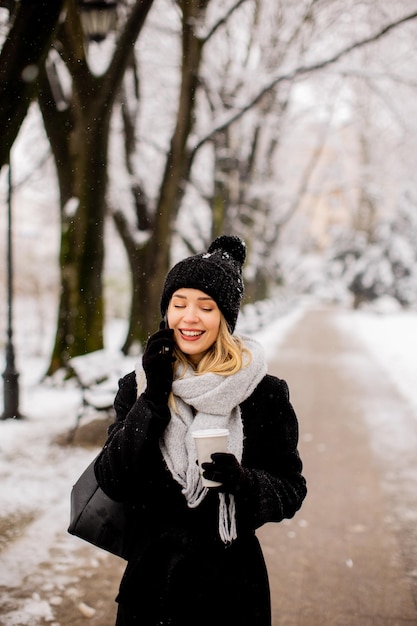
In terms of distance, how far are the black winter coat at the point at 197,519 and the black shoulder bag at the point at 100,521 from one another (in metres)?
0.09

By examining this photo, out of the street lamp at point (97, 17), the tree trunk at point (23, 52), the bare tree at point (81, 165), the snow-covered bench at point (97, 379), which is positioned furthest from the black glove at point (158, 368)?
the street lamp at point (97, 17)

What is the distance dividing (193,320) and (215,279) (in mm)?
163

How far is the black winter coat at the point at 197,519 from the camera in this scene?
6.66 ft

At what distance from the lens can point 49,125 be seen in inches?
371

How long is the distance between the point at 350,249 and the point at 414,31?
34.8 meters

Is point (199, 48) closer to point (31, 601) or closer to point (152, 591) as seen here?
point (31, 601)

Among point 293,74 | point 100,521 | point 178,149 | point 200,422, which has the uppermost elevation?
point 293,74

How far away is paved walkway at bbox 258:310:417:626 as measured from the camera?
12.7 feet

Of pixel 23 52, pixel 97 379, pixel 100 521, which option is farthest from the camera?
pixel 97 379

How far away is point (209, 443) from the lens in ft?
5.91

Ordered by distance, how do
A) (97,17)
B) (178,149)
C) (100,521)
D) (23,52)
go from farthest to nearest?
(178,149) → (97,17) → (23,52) → (100,521)

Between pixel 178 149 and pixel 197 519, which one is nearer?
pixel 197 519

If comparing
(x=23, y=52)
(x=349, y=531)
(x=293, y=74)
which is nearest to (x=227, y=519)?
(x=23, y=52)

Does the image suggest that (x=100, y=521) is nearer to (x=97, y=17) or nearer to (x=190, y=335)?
(x=190, y=335)
